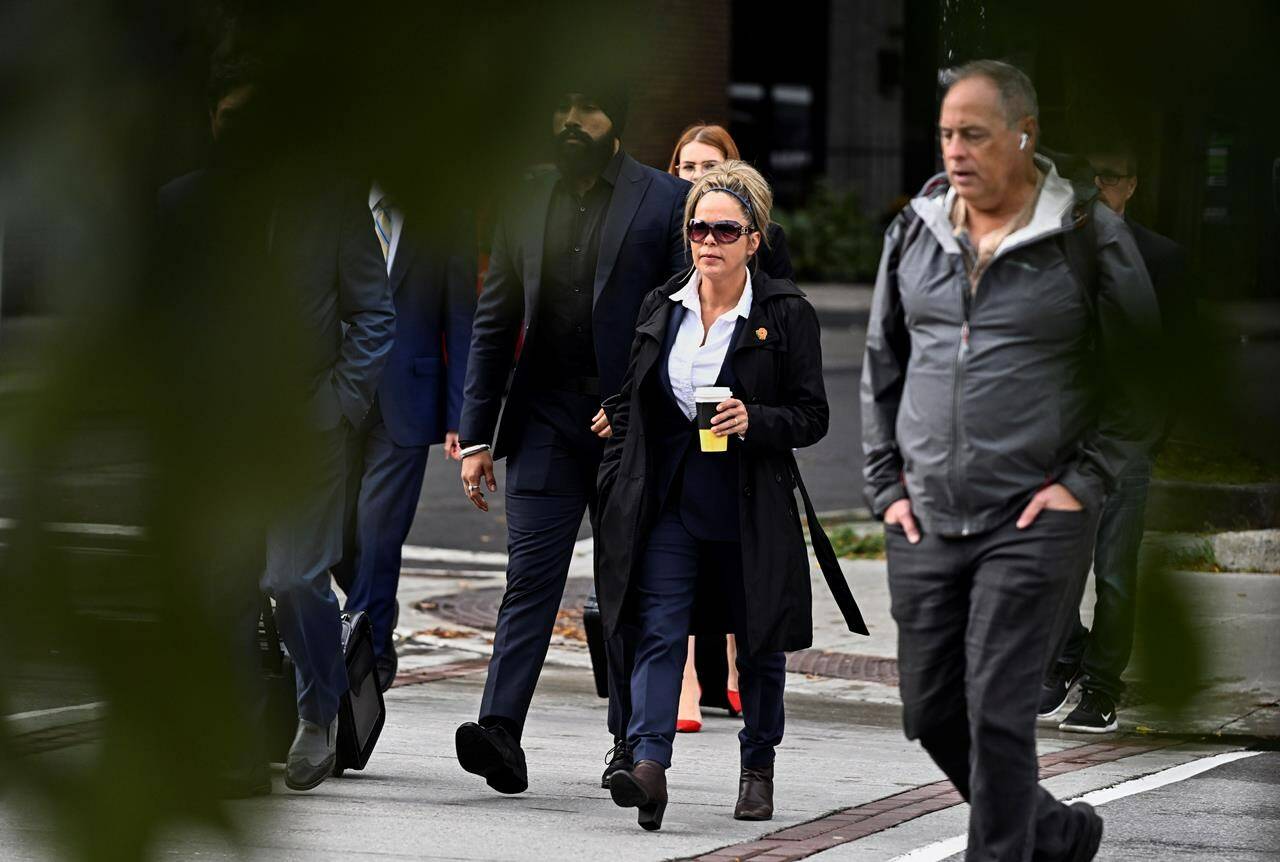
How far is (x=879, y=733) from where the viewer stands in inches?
249

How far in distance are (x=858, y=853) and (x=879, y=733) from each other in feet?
5.30

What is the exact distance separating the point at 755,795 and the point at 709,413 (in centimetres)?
94

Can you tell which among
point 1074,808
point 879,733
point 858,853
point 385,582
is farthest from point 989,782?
point 385,582

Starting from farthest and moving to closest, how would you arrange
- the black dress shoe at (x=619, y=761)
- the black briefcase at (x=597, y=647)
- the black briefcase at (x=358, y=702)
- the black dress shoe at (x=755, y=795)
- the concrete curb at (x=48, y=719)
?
the black briefcase at (x=597, y=647) < the black briefcase at (x=358, y=702) < the black dress shoe at (x=619, y=761) < the black dress shoe at (x=755, y=795) < the concrete curb at (x=48, y=719)

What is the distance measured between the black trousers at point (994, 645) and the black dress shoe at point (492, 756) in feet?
4.34

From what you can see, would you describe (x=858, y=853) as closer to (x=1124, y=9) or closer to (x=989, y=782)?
(x=989, y=782)

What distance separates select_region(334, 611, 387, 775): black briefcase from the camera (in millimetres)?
5203

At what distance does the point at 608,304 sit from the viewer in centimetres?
514

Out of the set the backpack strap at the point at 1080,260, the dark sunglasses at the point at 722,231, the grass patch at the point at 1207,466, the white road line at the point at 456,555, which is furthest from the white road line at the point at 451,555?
the grass patch at the point at 1207,466

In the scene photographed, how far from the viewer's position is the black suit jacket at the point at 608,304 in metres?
5.12

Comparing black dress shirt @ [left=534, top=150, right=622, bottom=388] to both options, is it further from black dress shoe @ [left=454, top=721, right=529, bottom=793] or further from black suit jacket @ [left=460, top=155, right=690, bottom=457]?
black dress shoe @ [left=454, top=721, right=529, bottom=793]

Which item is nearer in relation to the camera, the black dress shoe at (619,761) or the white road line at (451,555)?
the black dress shoe at (619,761)

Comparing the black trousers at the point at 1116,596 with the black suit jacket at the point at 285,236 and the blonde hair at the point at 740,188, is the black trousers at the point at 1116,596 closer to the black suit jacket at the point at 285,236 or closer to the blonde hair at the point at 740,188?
the black suit jacket at the point at 285,236

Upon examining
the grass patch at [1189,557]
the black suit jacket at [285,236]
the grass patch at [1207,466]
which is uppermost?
the black suit jacket at [285,236]
